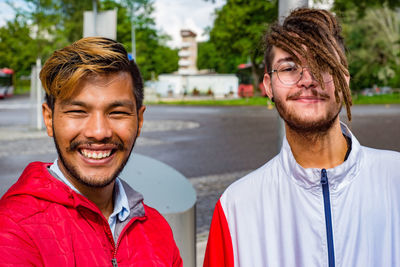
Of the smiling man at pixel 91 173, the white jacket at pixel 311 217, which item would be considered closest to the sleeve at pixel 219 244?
the white jacket at pixel 311 217

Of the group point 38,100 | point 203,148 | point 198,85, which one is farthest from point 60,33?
point 198,85

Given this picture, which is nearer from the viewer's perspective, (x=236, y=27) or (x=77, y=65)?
(x=77, y=65)

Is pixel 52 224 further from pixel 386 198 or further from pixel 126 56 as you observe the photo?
pixel 386 198

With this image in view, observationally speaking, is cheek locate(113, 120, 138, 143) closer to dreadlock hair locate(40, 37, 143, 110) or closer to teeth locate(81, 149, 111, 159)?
teeth locate(81, 149, 111, 159)

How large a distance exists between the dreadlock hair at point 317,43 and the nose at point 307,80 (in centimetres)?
5

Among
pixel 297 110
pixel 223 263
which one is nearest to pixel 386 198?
pixel 297 110

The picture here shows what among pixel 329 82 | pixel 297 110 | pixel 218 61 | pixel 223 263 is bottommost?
pixel 223 263

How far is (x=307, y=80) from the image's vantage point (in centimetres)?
192

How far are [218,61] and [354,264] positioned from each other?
84.1m

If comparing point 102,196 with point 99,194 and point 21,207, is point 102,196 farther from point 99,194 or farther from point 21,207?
point 21,207

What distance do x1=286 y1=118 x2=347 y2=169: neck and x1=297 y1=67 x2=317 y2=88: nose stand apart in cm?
19

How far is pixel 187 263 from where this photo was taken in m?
2.85

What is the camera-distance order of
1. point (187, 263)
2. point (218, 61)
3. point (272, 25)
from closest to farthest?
point (272, 25), point (187, 263), point (218, 61)

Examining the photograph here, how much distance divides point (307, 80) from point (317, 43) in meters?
0.15
